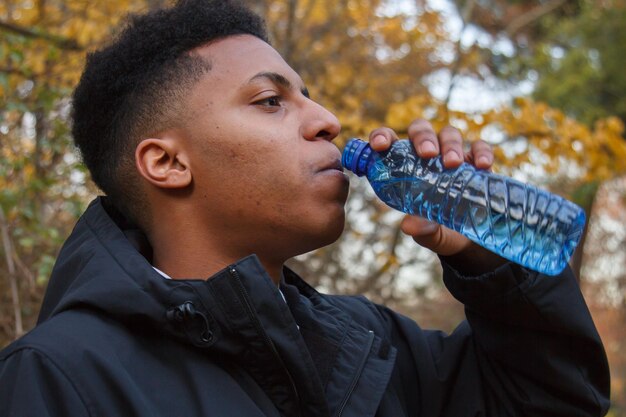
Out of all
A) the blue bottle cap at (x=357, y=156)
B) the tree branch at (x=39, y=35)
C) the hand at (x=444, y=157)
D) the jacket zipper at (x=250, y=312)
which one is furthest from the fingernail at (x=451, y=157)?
the tree branch at (x=39, y=35)

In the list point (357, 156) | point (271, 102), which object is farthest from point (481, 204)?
point (271, 102)

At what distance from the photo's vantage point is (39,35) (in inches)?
142

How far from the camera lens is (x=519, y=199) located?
1.84 m

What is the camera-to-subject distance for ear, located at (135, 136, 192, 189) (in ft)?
6.28

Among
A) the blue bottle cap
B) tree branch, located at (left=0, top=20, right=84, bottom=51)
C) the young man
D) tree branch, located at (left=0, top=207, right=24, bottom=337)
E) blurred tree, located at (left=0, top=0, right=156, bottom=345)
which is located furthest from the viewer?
tree branch, located at (left=0, top=20, right=84, bottom=51)

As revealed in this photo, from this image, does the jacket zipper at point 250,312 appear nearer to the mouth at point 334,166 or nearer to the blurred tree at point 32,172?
the mouth at point 334,166

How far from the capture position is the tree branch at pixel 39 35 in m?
3.53

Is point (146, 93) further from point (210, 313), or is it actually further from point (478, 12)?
point (478, 12)

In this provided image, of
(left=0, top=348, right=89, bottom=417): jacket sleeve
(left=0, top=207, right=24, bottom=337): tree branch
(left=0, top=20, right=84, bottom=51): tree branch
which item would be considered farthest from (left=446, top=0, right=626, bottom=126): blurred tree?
(left=0, top=348, right=89, bottom=417): jacket sleeve

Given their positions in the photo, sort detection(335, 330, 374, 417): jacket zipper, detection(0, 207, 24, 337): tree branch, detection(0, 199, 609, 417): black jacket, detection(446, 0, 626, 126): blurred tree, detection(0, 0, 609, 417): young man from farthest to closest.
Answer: detection(446, 0, 626, 126): blurred tree
detection(0, 207, 24, 337): tree branch
detection(335, 330, 374, 417): jacket zipper
detection(0, 0, 609, 417): young man
detection(0, 199, 609, 417): black jacket

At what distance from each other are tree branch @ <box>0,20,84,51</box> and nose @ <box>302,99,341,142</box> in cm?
212

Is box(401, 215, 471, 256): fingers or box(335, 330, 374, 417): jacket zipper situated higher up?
box(401, 215, 471, 256): fingers

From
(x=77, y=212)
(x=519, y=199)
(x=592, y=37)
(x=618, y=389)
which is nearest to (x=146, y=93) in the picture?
(x=519, y=199)

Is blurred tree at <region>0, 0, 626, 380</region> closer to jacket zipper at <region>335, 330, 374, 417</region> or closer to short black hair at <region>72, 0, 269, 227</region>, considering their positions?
short black hair at <region>72, 0, 269, 227</region>
